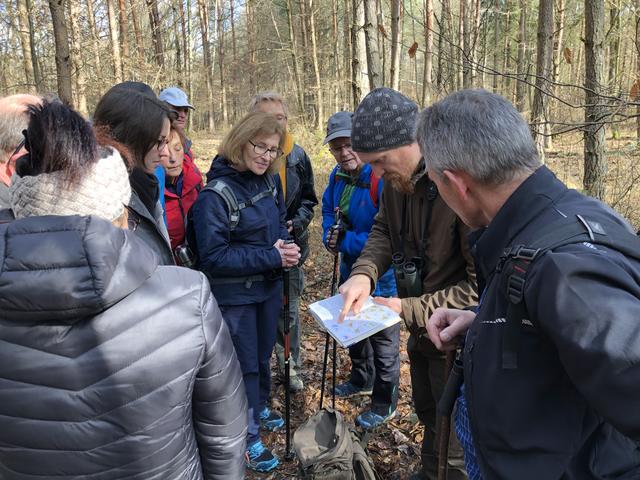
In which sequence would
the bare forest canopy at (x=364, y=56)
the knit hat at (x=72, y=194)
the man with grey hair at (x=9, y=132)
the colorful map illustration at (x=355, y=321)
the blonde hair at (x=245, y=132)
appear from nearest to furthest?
the knit hat at (x=72, y=194), the man with grey hair at (x=9, y=132), the colorful map illustration at (x=355, y=321), the blonde hair at (x=245, y=132), the bare forest canopy at (x=364, y=56)

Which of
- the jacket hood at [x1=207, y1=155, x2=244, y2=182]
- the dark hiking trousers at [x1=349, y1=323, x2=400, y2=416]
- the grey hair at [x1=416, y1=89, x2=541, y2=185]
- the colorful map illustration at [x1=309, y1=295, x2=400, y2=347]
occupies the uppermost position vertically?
the grey hair at [x1=416, y1=89, x2=541, y2=185]

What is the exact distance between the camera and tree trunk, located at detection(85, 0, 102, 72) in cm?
1064

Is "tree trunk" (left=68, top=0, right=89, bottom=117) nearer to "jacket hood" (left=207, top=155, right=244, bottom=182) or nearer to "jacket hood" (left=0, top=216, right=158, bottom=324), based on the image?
"jacket hood" (left=207, top=155, right=244, bottom=182)

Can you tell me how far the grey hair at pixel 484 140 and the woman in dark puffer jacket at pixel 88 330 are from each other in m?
0.83

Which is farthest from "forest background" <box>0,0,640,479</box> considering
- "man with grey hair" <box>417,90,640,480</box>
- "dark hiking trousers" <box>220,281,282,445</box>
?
"man with grey hair" <box>417,90,640,480</box>

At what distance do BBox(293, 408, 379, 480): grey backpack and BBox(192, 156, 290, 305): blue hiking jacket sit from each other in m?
0.85

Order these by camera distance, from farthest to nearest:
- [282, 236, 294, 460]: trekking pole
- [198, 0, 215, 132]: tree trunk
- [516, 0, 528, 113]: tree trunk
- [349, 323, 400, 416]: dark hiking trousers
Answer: [198, 0, 215, 132]: tree trunk, [516, 0, 528, 113]: tree trunk, [349, 323, 400, 416]: dark hiking trousers, [282, 236, 294, 460]: trekking pole

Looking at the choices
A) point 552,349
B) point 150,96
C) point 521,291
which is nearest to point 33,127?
point 150,96

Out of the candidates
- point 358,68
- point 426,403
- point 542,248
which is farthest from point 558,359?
point 358,68

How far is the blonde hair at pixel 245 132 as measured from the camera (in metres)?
2.79

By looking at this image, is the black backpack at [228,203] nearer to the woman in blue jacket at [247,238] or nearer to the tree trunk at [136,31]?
the woman in blue jacket at [247,238]

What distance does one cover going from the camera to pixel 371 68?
23.2 feet

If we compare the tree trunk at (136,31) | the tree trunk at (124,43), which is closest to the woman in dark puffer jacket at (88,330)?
the tree trunk at (124,43)

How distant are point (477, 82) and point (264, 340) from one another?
1759 cm
